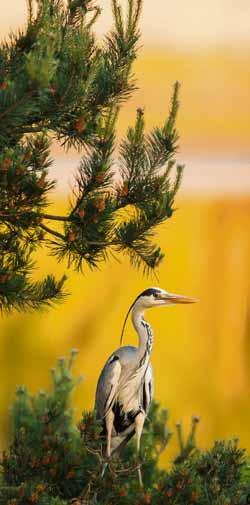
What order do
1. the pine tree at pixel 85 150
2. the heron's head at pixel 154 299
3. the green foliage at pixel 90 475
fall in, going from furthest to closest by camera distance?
the heron's head at pixel 154 299, the green foliage at pixel 90 475, the pine tree at pixel 85 150

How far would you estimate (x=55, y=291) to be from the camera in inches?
179

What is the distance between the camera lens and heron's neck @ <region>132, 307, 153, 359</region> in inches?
170

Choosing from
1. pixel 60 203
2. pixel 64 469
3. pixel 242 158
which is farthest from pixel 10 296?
pixel 242 158

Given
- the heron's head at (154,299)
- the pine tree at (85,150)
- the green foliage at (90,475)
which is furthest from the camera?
the heron's head at (154,299)

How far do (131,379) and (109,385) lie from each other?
0.26 ft

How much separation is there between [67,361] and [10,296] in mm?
1477

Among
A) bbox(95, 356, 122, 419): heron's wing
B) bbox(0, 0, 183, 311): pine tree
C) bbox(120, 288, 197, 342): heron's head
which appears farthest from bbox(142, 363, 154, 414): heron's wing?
bbox(0, 0, 183, 311): pine tree

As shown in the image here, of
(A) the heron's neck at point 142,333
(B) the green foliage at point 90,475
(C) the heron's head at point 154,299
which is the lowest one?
(B) the green foliage at point 90,475

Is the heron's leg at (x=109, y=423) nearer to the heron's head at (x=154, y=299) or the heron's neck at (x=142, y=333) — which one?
the heron's neck at (x=142, y=333)

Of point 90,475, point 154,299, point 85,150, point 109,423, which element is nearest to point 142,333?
point 154,299

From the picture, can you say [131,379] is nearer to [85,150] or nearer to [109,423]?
[109,423]

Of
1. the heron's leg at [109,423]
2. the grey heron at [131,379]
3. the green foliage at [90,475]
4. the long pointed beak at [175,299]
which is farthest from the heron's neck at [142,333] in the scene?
the green foliage at [90,475]

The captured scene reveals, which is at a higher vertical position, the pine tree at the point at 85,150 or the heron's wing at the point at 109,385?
the pine tree at the point at 85,150

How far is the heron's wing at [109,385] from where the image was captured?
4316mm
